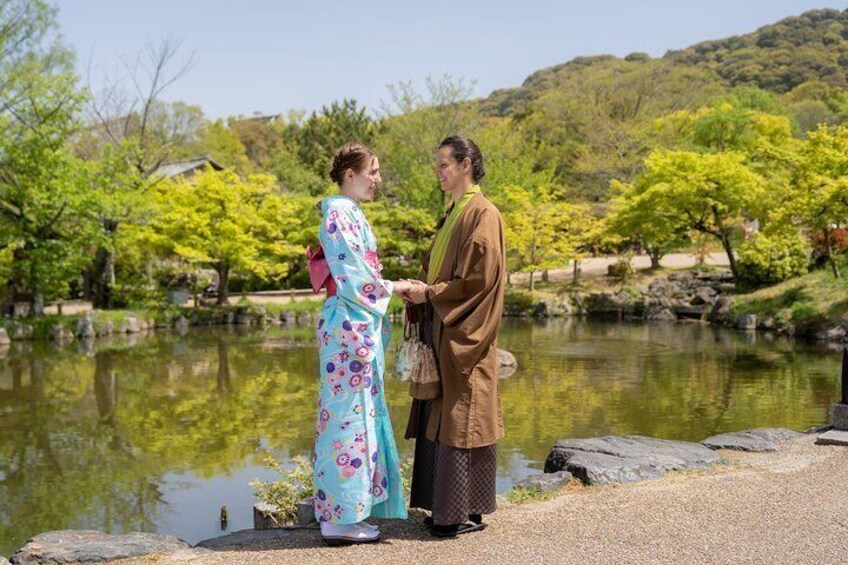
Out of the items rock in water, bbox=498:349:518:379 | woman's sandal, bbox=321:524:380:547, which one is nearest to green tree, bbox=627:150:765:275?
rock in water, bbox=498:349:518:379

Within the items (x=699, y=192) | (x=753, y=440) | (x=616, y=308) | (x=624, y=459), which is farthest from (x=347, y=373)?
(x=699, y=192)

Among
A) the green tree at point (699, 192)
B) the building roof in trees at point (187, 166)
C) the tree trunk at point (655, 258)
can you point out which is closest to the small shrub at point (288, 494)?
the green tree at point (699, 192)

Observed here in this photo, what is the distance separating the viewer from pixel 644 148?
2938 cm

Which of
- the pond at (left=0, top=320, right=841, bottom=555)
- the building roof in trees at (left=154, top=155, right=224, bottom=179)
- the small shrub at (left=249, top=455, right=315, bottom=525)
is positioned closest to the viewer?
the small shrub at (left=249, top=455, right=315, bottom=525)

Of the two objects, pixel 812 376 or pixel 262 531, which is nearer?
pixel 262 531

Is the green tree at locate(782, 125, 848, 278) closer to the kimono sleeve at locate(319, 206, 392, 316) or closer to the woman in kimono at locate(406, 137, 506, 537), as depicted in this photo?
the woman in kimono at locate(406, 137, 506, 537)

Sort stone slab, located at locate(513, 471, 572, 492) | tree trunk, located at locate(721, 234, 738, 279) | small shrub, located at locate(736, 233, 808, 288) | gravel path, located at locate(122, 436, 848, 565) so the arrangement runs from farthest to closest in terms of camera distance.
A: tree trunk, located at locate(721, 234, 738, 279)
small shrub, located at locate(736, 233, 808, 288)
stone slab, located at locate(513, 471, 572, 492)
gravel path, located at locate(122, 436, 848, 565)

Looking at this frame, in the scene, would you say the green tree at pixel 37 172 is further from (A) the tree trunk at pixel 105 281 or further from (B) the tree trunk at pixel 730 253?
(B) the tree trunk at pixel 730 253

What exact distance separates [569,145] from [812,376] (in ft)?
73.0

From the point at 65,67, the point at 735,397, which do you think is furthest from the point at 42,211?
the point at 735,397

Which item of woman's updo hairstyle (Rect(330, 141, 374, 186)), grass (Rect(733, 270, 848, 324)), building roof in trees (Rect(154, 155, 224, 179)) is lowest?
→ grass (Rect(733, 270, 848, 324))

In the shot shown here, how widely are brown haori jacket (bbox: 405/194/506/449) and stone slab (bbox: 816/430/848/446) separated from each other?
300cm

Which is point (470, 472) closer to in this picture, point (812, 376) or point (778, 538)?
point (778, 538)

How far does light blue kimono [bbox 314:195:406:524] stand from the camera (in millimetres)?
3328
